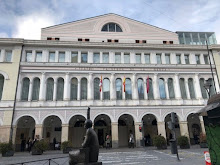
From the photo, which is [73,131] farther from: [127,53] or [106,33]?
[106,33]

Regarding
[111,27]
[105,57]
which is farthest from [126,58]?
[111,27]

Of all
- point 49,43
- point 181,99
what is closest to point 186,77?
point 181,99

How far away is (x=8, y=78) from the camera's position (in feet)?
74.4

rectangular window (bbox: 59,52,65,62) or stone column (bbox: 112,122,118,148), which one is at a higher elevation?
rectangular window (bbox: 59,52,65,62)

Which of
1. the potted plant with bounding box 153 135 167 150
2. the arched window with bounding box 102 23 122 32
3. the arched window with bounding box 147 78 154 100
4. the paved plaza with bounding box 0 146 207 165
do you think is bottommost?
the paved plaza with bounding box 0 146 207 165

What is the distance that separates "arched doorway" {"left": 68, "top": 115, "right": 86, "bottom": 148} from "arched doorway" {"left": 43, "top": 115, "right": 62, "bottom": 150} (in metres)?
1.79

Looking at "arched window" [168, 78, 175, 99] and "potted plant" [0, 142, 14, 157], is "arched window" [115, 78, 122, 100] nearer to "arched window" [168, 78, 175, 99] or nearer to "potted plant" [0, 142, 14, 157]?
"arched window" [168, 78, 175, 99]

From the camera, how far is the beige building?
2092cm

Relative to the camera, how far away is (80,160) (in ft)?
20.1

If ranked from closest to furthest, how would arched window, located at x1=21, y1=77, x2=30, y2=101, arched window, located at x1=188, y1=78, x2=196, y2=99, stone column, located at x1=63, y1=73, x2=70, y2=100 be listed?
arched window, located at x1=21, y1=77, x2=30, y2=101 < stone column, located at x1=63, y1=73, x2=70, y2=100 < arched window, located at x1=188, y1=78, x2=196, y2=99

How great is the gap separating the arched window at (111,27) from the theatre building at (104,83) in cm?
25

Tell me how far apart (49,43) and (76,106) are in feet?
33.2

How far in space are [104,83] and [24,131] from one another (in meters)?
13.3

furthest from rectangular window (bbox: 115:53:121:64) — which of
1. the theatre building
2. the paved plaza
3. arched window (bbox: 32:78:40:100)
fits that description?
the paved plaza
